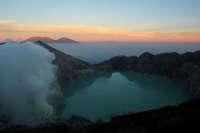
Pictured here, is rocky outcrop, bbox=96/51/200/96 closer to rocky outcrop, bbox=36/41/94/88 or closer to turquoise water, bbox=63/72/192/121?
turquoise water, bbox=63/72/192/121

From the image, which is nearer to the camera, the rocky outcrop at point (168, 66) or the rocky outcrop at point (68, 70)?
the rocky outcrop at point (168, 66)

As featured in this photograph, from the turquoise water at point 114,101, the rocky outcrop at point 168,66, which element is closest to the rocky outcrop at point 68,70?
the turquoise water at point 114,101

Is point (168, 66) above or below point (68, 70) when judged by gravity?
above

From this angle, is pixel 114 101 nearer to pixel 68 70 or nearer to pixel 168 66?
pixel 68 70

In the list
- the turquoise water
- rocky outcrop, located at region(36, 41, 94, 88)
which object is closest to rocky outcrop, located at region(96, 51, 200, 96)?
the turquoise water

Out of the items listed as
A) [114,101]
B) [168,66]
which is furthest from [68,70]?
[114,101]

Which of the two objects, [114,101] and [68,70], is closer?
[114,101]

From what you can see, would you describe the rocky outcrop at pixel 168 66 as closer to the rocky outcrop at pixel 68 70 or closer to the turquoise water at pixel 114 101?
the turquoise water at pixel 114 101

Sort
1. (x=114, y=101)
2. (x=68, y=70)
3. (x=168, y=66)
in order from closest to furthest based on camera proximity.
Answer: (x=114, y=101), (x=68, y=70), (x=168, y=66)

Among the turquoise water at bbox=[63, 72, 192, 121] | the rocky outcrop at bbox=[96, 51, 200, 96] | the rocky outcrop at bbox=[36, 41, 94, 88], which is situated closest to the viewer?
the turquoise water at bbox=[63, 72, 192, 121]
